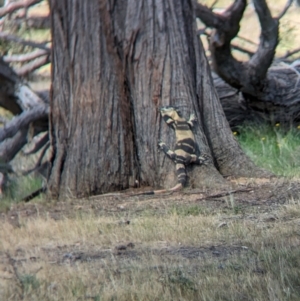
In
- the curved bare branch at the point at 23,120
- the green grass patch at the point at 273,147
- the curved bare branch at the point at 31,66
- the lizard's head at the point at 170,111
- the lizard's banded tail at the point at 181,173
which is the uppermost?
the lizard's head at the point at 170,111

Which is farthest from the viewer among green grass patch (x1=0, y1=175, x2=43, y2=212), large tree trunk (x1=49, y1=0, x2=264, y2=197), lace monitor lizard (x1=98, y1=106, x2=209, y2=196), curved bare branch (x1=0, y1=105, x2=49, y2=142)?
curved bare branch (x1=0, y1=105, x2=49, y2=142)

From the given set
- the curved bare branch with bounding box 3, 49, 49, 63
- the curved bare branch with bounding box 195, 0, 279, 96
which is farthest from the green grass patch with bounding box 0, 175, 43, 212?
the curved bare branch with bounding box 195, 0, 279, 96

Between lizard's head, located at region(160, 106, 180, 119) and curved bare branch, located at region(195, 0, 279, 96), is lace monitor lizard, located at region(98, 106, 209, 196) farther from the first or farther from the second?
curved bare branch, located at region(195, 0, 279, 96)

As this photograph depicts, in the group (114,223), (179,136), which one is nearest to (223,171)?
(179,136)

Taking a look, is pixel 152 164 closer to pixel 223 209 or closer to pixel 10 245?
pixel 223 209

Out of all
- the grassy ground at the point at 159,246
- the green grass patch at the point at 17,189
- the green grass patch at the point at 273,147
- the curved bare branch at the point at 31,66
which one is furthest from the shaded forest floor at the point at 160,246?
the curved bare branch at the point at 31,66

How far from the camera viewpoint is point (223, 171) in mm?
8922

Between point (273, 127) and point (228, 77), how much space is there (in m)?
1.26

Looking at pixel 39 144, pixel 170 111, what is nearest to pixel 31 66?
pixel 39 144

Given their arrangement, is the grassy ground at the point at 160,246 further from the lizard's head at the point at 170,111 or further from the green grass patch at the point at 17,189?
the lizard's head at the point at 170,111

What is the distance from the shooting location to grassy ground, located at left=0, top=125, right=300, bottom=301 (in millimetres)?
5074

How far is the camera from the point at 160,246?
248 inches

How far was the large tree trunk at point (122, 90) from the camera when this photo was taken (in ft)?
28.0

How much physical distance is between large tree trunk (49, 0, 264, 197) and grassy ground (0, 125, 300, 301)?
0.42 metres
